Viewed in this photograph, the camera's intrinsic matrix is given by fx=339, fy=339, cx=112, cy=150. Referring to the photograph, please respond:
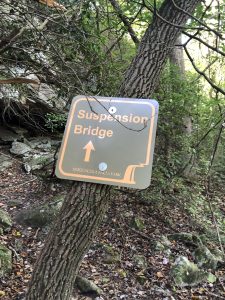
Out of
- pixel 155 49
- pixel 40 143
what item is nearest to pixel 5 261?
pixel 155 49

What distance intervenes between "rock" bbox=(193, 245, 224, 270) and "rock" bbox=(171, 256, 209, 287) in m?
0.19

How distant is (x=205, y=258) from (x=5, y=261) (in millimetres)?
2472

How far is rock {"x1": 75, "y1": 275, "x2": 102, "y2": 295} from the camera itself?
11.6 ft

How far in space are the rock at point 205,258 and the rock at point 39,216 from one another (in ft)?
6.39

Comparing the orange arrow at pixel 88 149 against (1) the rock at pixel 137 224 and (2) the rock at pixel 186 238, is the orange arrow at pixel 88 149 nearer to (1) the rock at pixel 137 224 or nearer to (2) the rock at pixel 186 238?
(1) the rock at pixel 137 224

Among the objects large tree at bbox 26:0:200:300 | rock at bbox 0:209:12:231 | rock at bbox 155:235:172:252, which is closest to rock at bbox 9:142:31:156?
rock at bbox 0:209:12:231

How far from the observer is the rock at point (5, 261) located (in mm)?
Answer: 3520

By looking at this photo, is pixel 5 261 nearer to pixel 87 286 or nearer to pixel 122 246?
pixel 87 286

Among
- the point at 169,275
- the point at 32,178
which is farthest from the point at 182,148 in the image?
the point at 32,178

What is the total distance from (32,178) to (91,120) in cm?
360

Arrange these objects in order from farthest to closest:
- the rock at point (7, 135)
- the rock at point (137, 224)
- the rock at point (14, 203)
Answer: the rock at point (7, 135), the rock at point (14, 203), the rock at point (137, 224)

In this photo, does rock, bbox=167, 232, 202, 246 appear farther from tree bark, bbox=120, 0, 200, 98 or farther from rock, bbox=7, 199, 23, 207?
tree bark, bbox=120, 0, 200, 98

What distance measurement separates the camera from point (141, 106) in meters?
2.38

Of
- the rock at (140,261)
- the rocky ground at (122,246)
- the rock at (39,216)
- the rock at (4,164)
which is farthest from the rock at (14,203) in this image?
the rock at (140,261)
